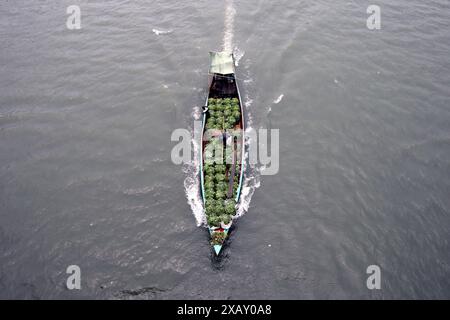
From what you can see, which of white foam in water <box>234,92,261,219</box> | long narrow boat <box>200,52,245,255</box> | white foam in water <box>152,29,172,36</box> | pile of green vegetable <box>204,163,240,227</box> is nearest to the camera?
pile of green vegetable <box>204,163,240,227</box>

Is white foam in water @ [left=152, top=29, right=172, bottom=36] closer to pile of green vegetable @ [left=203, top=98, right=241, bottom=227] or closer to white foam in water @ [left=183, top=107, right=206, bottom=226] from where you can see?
pile of green vegetable @ [left=203, top=98, right=241, bottom=227]

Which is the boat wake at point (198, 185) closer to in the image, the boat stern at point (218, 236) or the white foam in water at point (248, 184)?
the white foam in water at point (248, 184)

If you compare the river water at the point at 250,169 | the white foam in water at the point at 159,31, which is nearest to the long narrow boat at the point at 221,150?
the river water at the point at 250,169

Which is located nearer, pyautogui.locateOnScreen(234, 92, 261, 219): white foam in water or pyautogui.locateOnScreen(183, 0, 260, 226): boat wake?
pyautogui.locateOnScreen(183, 0, 260, 226): boat wake

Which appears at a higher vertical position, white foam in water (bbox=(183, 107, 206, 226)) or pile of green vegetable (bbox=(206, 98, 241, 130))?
pile of green vegetable (bbox=(206, 98, 241, 130))

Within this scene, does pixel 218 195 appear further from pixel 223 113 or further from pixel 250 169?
pixel 223 113

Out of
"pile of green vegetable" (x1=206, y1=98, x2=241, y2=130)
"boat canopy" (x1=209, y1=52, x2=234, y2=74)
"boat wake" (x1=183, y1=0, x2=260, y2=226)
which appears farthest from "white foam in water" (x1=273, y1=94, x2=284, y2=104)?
"boat canopy" (x1=209, y1=52, x2=234, y2=74)
